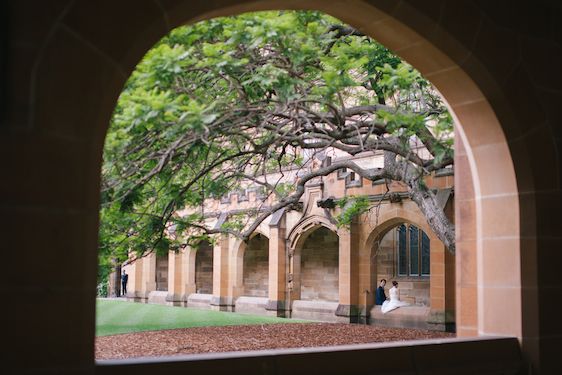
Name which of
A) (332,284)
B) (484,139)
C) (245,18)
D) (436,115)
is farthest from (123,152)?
(332,284)

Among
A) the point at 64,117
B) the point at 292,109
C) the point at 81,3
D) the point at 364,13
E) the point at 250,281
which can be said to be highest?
the point at 292,109

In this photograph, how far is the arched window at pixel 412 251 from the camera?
19.2 m

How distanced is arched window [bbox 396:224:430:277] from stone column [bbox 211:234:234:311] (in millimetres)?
6598

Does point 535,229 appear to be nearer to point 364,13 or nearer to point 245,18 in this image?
point 364,13

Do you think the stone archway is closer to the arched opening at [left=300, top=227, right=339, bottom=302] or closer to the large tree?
the arched opening at [left=300, top=227, right=339, bottom=302]

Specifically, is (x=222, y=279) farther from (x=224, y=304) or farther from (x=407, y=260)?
(x=407, y=260)

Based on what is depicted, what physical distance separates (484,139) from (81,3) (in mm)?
2466

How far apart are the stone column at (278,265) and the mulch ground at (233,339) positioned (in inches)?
243

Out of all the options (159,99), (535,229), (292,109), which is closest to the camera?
(535,229)

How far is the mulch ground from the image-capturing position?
35.1 ft

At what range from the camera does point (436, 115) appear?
10.2 meters

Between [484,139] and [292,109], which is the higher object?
[292,109]

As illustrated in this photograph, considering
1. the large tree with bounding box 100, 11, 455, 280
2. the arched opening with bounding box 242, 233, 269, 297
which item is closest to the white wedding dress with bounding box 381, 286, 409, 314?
the large tree with bounding box 100, 11, 455, 280

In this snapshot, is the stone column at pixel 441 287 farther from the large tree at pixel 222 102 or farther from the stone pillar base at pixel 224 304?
the stone pillar base at pixel 224 304
